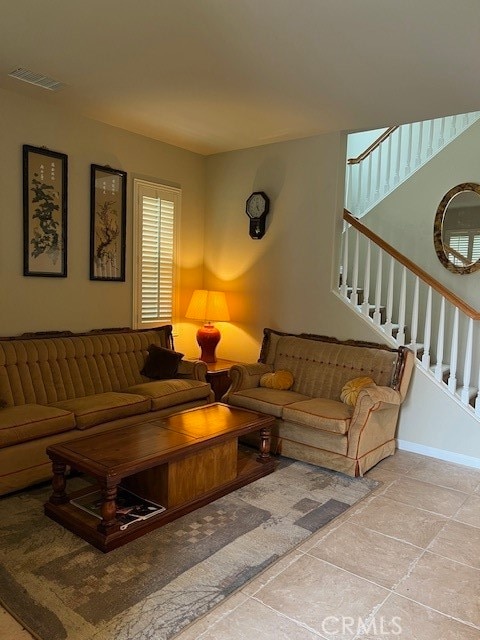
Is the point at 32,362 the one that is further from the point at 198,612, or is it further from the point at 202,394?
the point at 198,612

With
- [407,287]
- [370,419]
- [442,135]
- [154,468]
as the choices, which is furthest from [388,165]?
[154,468]

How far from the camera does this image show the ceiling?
2.50 meters

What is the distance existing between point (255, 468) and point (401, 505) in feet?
3.41

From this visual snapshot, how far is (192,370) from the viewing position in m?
4.48

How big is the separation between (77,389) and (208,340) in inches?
62.7

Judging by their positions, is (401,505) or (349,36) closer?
(349,36)

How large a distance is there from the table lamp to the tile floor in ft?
8.04

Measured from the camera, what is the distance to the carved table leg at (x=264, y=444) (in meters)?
3.64

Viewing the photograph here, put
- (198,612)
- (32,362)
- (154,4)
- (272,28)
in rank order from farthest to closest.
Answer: (32,362)
(272,28)
(154,4)
(198,612)

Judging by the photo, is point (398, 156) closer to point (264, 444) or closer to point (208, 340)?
→ point (208, 340)

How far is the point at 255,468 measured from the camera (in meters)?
3.51

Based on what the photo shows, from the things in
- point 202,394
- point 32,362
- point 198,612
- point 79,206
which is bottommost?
point 198,612

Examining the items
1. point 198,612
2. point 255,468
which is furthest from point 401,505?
point 198,612

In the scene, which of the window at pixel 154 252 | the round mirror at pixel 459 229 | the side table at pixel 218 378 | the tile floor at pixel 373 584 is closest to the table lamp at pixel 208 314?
the side table at pixel 218 378
